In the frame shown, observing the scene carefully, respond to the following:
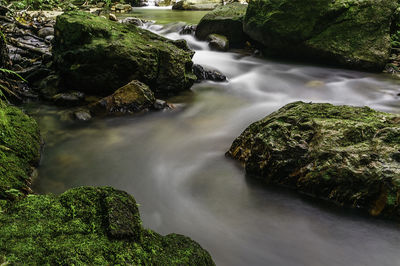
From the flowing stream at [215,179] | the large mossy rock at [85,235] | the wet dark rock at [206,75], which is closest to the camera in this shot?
the large mossy rock at [85,235]

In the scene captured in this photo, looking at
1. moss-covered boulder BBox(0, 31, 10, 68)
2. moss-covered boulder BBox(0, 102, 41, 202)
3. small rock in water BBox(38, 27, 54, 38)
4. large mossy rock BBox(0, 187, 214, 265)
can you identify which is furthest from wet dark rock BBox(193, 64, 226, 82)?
large mossy rock BBox(0, 187, 214, 265)

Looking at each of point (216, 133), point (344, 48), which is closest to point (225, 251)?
point (216, 133)

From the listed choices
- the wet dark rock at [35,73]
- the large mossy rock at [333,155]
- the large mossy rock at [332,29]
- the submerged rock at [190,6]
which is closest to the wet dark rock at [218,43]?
the large mossy rock at [332,29]

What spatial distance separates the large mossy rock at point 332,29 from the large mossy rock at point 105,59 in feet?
13.7

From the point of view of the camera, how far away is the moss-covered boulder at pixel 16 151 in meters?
2.96

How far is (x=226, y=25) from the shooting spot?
11.4m

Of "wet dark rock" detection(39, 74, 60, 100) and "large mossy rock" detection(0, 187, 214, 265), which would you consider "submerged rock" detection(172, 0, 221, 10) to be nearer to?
"wet dark rock" detection(39, 74, 60, 100)

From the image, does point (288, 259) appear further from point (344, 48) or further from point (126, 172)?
point (344, 48)

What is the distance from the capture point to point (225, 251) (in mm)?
2779

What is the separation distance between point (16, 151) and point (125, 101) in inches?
106

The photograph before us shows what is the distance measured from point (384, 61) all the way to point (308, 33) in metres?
2.23

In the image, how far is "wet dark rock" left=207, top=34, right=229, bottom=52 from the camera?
11.0 meters

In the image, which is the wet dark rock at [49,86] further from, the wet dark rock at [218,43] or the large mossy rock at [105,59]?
the wet dark rock at [218,43]

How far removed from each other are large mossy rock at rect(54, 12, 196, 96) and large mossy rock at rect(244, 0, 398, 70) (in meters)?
4.17
